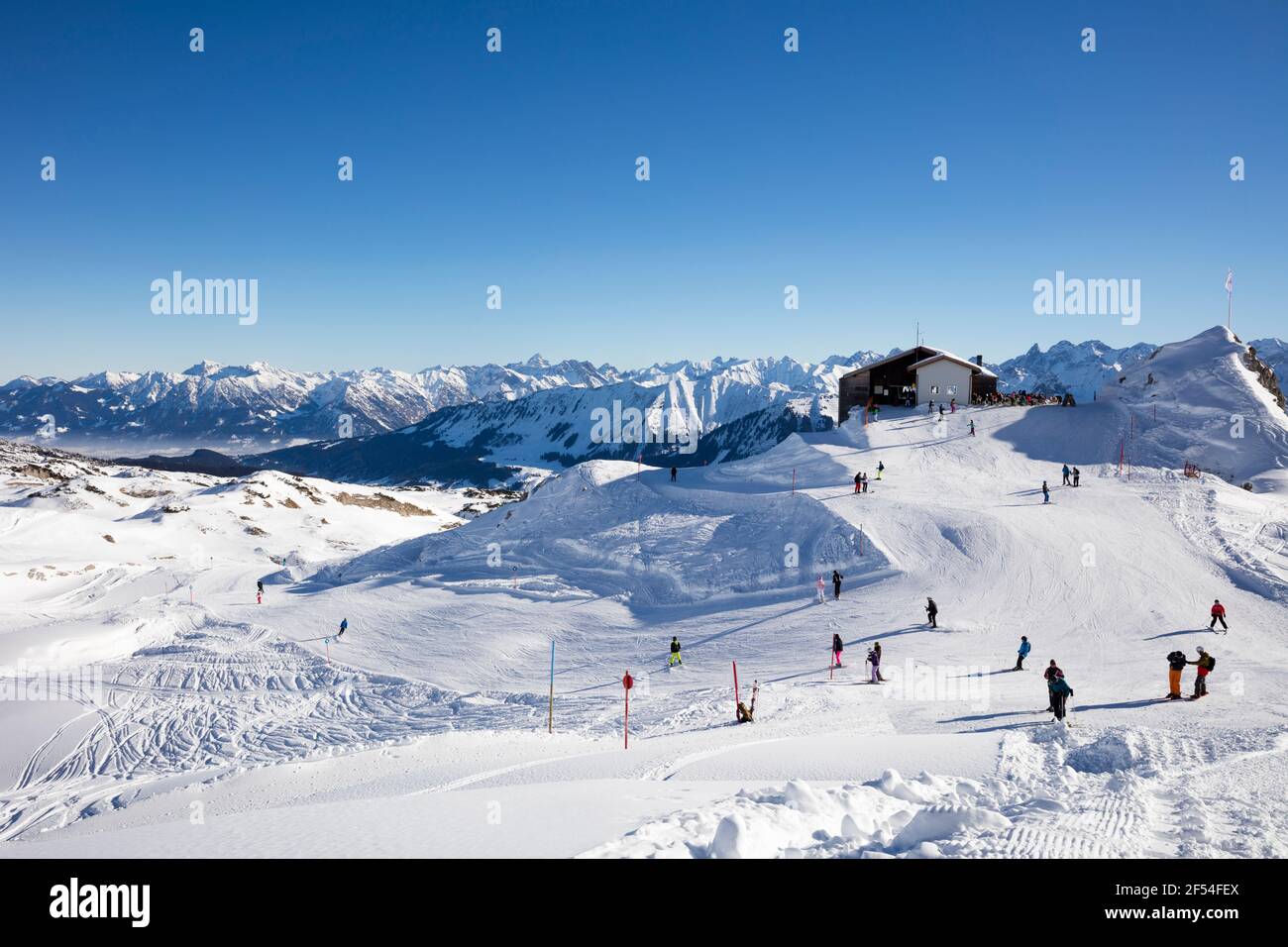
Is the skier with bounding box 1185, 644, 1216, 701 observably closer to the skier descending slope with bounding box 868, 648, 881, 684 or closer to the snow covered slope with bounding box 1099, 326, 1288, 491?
the skier descending slope with bounding box 868, 648, 881, 684

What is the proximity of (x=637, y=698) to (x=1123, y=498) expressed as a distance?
30.0 m

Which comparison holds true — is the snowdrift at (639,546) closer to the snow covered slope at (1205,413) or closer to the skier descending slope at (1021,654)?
the skier descending slope at (1021,654)

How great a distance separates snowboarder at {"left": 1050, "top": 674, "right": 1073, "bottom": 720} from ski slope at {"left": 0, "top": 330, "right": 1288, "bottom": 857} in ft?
2.15

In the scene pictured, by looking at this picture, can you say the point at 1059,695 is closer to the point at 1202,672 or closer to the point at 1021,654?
the point at 1202,672

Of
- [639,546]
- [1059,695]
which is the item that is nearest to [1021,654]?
[1059,695]

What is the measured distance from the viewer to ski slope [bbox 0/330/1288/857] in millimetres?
9719

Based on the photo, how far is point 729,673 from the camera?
2355 centimetres

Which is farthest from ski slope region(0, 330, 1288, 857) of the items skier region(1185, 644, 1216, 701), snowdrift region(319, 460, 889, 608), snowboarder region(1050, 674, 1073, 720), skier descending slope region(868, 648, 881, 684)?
snowboarder region(1050, 674, 1073, 720)

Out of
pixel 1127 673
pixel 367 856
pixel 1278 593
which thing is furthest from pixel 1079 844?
pixel 1278 593

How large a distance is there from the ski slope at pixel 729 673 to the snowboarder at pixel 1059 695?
2.15ft

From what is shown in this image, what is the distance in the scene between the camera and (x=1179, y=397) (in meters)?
52.8

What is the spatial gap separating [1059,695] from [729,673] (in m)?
10.7
